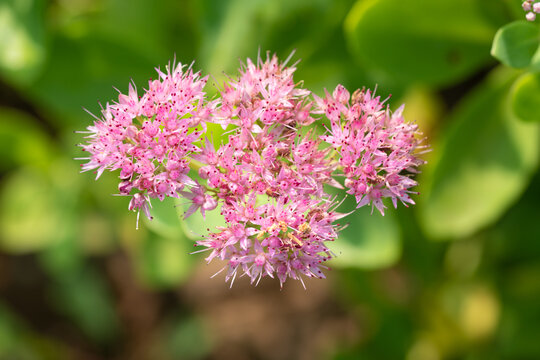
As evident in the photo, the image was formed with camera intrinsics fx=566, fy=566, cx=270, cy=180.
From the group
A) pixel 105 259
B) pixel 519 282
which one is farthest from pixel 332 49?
pixel 105 259

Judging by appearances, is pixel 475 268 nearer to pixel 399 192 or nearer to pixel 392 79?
pixel 392 79

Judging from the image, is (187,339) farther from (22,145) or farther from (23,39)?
(23,39)

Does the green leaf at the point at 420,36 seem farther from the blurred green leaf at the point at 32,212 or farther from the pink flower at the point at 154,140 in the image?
the blurred green leaf at the point at 32,212

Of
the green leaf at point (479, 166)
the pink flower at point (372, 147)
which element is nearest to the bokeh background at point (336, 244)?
the green leaf at point (479, 166)

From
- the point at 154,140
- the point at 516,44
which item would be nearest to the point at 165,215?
the point at 154,140

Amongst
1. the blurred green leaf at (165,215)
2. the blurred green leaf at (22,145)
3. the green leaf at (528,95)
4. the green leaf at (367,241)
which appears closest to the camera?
the blurred green leaf at (165,215)
